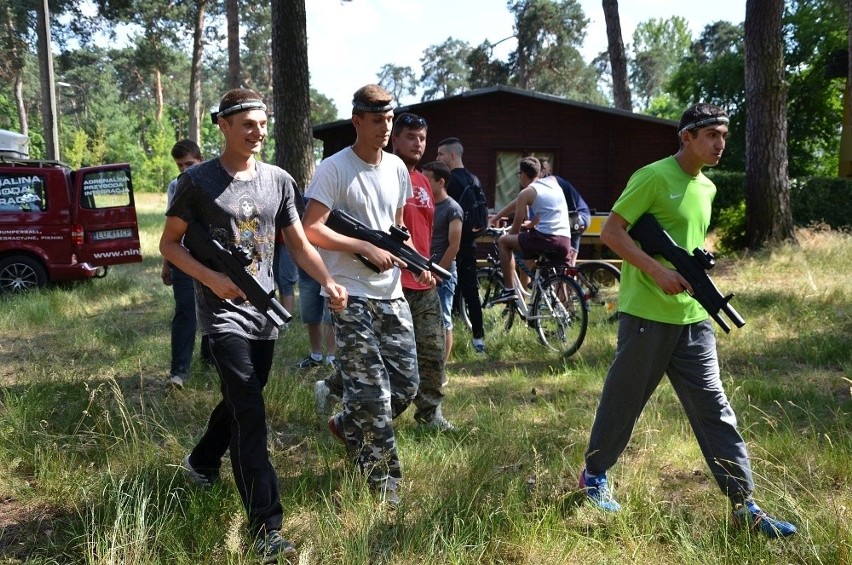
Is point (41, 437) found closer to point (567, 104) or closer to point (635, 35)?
point (567, 104)

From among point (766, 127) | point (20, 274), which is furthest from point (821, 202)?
point (20, 274)

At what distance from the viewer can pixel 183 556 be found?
305 centimetres

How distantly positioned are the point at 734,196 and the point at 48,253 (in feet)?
51.2

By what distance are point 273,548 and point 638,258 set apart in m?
1.96

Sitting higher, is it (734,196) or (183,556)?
(734,196)

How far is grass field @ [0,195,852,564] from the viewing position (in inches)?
126

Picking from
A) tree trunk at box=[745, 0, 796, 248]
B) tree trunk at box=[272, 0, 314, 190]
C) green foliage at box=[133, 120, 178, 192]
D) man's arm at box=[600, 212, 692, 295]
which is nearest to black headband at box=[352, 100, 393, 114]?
man's arm at box=[600, 212, 692, 295]

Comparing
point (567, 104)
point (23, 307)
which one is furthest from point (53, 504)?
point (567, 104)

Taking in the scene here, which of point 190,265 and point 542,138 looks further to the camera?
point 542,138

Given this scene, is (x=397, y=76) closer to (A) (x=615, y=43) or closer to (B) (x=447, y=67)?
(B) (x=447, y=67)

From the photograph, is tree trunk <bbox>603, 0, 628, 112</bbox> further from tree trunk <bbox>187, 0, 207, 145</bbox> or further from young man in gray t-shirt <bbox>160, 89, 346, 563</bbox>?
tree trunk <bbox>187, 0, 207, 145</bbox>

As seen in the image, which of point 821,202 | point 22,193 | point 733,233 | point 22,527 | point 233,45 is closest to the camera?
point 22,527

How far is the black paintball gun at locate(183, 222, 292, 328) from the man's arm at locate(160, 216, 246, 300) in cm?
3

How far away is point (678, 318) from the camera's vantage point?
3.50m
